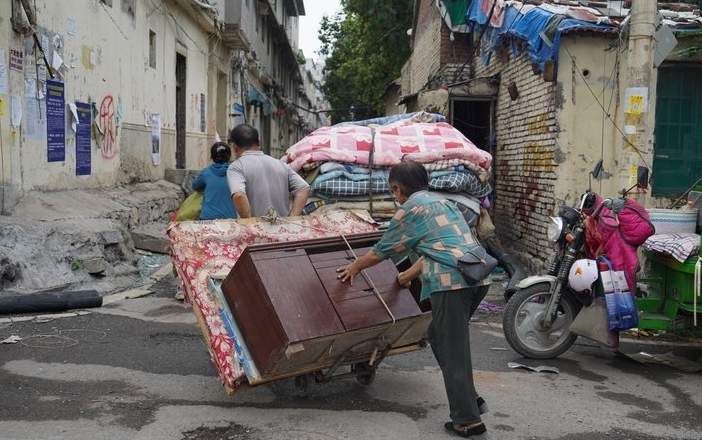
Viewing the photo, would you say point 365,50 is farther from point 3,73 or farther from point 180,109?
point 3,73

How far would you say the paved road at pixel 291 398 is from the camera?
3799 millimetres

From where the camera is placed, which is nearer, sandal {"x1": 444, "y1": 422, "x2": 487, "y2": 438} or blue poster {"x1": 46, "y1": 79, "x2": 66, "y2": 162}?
sandal {"x1": 444, "y1": 422, "x2": 487, "y2": 438}

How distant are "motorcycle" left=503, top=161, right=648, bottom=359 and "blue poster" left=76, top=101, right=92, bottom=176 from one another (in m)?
6.35

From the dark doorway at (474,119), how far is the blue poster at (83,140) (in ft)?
20.3

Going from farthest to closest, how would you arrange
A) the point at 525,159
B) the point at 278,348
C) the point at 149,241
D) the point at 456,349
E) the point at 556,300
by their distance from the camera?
1. the point at 525,159
2. the point at 149,241
3. the point at 556,300
4. the point at 456,349
5. the point at 278,348

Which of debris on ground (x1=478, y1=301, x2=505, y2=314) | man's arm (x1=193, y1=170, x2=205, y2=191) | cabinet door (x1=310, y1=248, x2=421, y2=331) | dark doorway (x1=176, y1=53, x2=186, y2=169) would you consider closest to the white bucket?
debris on ground (x1=478, y1=301, x2=505, y2=314)

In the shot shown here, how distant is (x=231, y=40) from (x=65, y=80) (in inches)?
422

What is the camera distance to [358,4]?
21891 mm

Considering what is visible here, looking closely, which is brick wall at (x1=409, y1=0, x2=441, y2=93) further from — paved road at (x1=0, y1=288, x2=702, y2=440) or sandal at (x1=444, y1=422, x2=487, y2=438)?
sandal at (x1=444, y1=422, x2=487, y2=438)

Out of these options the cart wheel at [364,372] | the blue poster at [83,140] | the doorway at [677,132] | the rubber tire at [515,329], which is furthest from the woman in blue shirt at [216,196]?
the doorway at [677,132]

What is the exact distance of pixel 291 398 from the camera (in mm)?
4305

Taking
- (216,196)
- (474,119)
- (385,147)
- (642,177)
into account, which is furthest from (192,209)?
(474,119)

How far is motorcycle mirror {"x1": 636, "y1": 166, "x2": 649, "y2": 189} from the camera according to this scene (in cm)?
575

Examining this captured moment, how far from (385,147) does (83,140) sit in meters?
4.62
